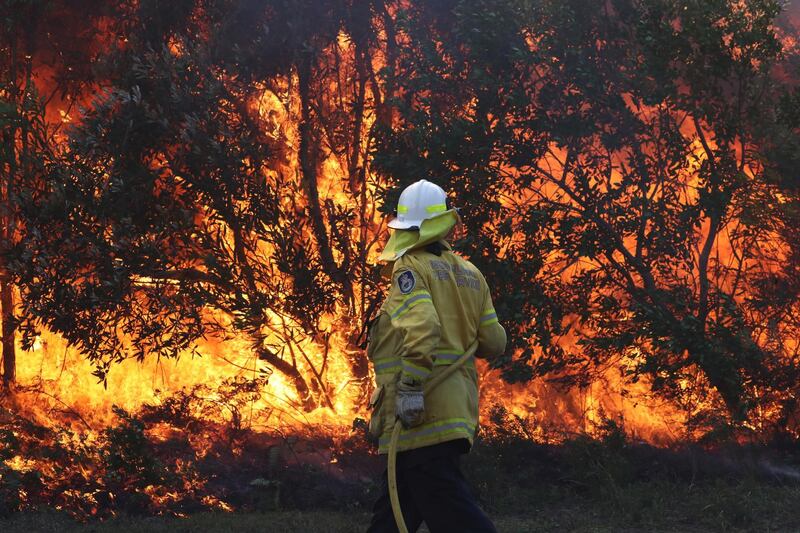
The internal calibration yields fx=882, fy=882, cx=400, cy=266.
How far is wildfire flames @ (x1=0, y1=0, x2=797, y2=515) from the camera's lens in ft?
29.1

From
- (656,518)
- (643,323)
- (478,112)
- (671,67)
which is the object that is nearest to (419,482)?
(656,518)

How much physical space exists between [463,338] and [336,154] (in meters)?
5.91

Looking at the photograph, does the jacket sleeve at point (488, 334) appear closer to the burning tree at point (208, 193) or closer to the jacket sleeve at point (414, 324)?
the jacket sleeve at point (414, 324)

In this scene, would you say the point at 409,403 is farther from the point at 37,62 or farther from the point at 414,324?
the point at 37,62

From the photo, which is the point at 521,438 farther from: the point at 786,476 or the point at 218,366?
the point at 218,366

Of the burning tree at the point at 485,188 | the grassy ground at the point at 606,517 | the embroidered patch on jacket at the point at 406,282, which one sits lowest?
the grassy ground at the point at 606,517

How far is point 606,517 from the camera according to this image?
6.90 meters

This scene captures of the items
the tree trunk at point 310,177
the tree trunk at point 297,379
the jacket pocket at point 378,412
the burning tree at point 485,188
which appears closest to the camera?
the jacket pocket at point 378,412

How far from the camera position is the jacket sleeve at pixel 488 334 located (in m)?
4.08

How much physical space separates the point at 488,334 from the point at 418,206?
67 cm

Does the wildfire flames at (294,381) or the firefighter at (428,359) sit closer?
the firefighter at (428,359)

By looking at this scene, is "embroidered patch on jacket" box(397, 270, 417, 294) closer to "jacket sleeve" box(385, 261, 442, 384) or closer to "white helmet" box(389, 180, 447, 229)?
"jacket sleeve" box(385, 261, 442, 384)

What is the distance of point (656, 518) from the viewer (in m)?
6.70

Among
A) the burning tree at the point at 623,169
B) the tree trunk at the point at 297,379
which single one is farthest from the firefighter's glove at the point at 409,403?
the tree trunk at the point at 297,379
